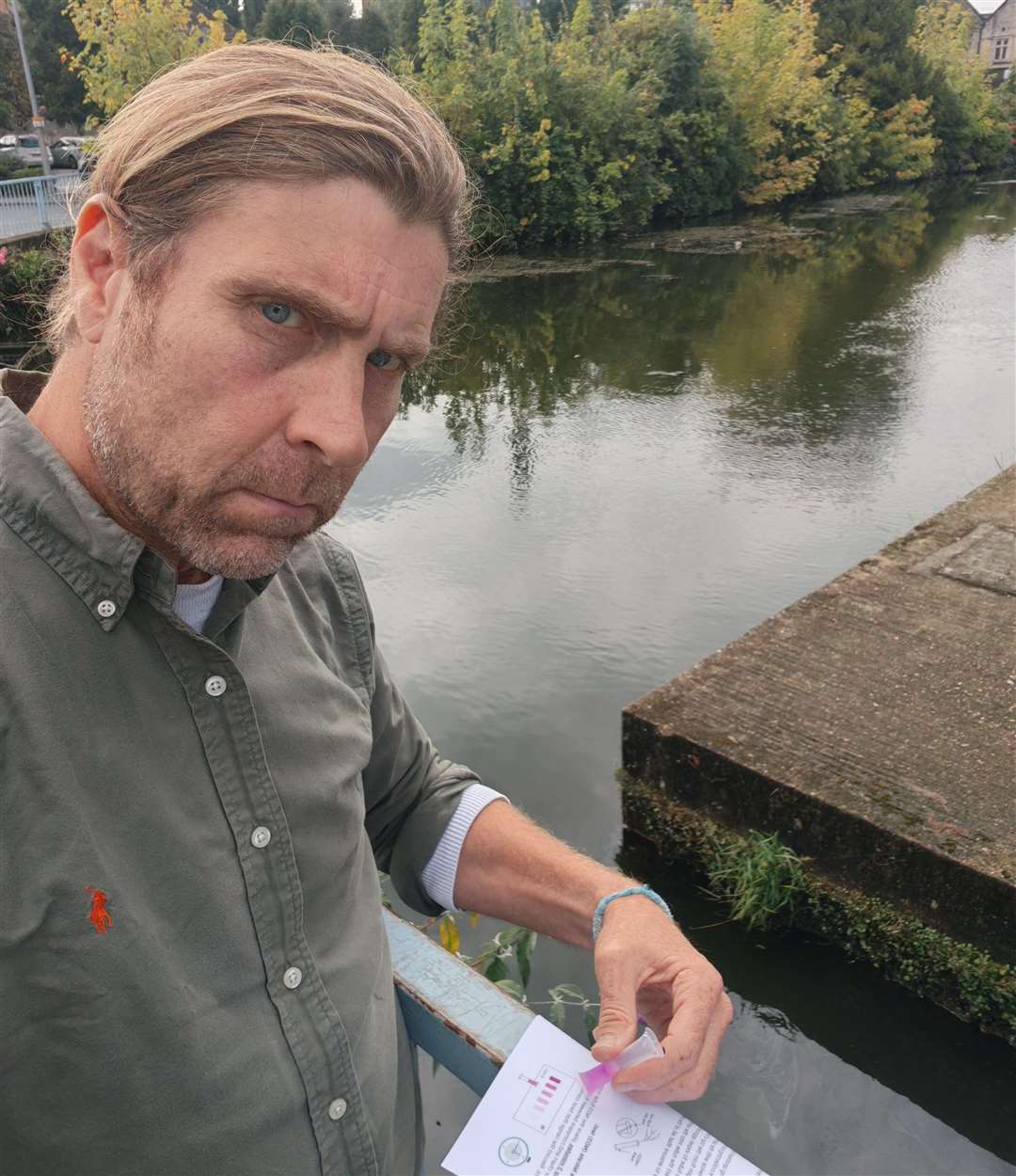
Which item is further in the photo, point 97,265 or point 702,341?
point 702,341

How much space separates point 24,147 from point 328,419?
36.6 metres

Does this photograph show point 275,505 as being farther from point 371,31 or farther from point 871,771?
point 371,31

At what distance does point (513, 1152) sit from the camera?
1.03m

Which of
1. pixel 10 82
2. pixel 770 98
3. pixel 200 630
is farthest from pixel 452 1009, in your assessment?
pixel 10 82

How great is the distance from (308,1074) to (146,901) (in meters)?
0.27

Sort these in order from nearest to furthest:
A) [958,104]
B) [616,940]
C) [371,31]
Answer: [616,940]
[958,104]
[371,31]

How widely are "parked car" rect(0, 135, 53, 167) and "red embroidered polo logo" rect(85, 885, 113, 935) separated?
104ft

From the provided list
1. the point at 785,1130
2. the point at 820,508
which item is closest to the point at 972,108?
the point at 820,508

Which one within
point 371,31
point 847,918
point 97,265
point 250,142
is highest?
point 371,31

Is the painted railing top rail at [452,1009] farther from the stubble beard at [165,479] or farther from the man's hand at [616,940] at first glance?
the stubble beard at [165,479]

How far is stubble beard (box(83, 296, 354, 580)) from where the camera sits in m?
0.97

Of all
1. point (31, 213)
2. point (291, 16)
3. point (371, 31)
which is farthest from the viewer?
point (371, 31)

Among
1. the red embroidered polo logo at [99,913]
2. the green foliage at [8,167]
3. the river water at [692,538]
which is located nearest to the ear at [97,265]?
the red embroidered polo logo at [99,913]

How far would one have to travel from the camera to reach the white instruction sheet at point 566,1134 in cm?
102
